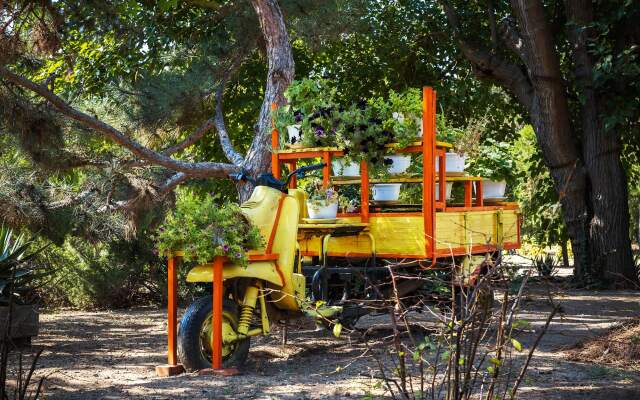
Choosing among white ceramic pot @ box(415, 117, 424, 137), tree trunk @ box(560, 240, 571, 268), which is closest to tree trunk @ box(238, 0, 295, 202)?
white ceramic pot @ box(415, 117, 424, 137)

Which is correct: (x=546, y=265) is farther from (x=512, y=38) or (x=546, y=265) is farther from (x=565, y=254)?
(x=565, y=254)

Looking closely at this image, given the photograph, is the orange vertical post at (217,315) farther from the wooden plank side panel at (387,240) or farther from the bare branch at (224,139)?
the bare branch at (224,139)

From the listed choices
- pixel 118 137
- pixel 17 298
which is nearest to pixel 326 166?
pixel 17 298

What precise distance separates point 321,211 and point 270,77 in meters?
3.42

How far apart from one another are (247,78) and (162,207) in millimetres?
4672

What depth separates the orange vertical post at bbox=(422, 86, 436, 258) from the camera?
7.16 meters

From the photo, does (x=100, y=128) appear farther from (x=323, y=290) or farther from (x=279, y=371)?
(x=279, y=371)

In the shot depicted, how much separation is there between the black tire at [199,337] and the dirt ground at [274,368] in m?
0.13

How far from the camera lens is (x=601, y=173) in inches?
544

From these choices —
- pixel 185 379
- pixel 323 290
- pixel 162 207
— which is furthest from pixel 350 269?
pixel 162 207

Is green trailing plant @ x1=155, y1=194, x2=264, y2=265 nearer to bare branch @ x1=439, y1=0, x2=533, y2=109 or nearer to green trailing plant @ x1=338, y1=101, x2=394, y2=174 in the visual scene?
green trailing plant @ x1=338, y1=101, x2=394, y2=174

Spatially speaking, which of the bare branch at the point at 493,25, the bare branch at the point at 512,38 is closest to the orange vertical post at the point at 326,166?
the bare branch at the point at 512,38

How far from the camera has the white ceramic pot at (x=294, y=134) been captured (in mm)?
7691

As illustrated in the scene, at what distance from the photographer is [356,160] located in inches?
287
